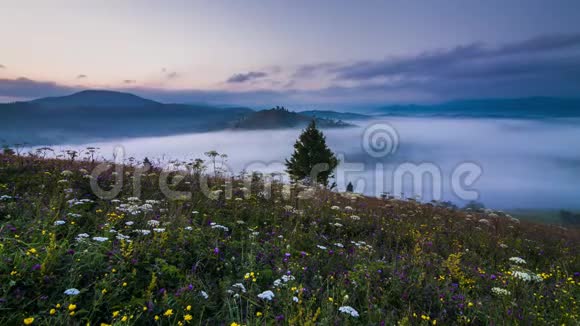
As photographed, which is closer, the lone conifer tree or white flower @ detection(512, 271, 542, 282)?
white flower @ detection(512, 271, 542, 282)

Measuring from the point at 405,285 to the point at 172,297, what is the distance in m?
3.05

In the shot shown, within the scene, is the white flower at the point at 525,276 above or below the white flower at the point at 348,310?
below

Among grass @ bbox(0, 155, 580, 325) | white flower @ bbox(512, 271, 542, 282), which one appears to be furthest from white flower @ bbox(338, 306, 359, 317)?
white flower @ bbox(512, 271, 542, 282)

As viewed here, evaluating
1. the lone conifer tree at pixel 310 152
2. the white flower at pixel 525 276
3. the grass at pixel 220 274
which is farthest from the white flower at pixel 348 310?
the lone conifer tree at pixel 310 152

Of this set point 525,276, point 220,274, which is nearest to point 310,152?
point 525,276

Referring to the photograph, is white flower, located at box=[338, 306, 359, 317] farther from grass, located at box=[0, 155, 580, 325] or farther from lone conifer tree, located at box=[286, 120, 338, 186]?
lone conifer tree, located at box=[286, 120, 338, 186]

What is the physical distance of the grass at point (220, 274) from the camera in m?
2.92

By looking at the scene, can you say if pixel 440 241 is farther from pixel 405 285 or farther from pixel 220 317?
pixel 220 317

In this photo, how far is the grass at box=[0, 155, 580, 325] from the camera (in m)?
2.92

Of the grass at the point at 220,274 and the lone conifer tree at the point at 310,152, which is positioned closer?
the grass at the point at 220,274

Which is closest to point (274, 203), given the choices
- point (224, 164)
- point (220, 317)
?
point (224, 164)

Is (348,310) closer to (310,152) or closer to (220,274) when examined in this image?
(220,274)

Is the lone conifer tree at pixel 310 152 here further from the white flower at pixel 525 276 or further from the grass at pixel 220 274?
the white flower at pixel 525 276

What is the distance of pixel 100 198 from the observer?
646 centimetres
